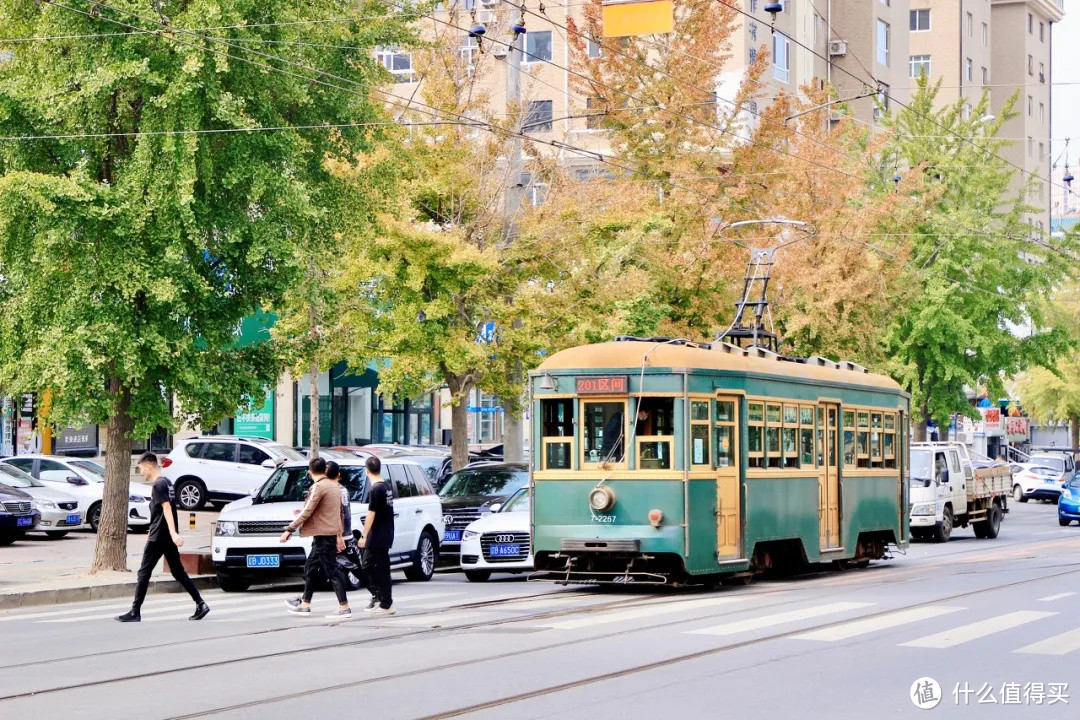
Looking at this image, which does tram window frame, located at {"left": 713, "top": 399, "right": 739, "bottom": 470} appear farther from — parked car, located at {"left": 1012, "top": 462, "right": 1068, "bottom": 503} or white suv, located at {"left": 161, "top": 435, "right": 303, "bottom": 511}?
parked car, located at {"left": 1012, "top": 462, "right": 1068, "bottom": 503}

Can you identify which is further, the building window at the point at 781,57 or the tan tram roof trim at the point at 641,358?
the building window at the point at 781,57

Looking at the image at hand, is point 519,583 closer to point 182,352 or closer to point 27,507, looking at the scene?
point 182,352

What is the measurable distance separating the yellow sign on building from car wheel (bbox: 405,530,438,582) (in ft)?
26.2

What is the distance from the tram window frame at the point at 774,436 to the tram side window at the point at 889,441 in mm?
4529

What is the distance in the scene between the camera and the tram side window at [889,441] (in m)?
24.2

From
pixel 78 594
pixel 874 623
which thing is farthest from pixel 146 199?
pixel 874 623

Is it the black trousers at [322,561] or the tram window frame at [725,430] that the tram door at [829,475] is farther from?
the black trousers at [322,561]

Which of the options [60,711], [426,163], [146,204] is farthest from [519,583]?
[60,711]

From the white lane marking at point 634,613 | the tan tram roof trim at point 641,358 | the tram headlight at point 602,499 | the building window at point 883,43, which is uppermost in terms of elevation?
the building window at point 883,43

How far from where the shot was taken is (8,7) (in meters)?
19.8

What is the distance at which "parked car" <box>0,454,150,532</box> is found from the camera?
3033cm

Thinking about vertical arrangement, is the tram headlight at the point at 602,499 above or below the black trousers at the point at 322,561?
above

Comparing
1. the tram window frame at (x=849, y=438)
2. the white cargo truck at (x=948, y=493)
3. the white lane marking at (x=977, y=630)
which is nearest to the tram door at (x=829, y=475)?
the tram window frame at (x=849, y=438)

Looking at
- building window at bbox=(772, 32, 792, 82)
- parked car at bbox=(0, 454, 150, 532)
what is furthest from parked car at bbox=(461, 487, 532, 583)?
building window at bbox=(772, 32, 792, 82)
